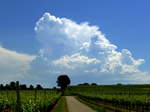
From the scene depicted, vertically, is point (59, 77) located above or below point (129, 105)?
above

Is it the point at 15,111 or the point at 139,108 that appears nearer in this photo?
the point at 15,111

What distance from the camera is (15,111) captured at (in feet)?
62.1

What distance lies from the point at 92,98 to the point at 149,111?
46.3 meters

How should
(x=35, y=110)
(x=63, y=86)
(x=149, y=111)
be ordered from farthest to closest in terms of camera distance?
(x=63, y=86)
(x=149, y=111)
(x=35, y=110)

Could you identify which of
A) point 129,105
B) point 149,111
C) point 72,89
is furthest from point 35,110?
point 72,89

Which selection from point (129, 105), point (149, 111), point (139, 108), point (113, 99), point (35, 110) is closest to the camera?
point (35, 110)

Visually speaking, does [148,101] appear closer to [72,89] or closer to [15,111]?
[15,111]

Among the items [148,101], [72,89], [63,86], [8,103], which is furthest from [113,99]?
[63,86]

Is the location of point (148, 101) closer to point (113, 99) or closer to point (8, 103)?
point (113, 99)

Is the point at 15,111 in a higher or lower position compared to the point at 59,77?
lower

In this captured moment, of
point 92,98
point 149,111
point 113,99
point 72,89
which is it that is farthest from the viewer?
point 72,89

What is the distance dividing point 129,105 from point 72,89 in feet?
411

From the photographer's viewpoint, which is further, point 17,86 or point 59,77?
point 59,77

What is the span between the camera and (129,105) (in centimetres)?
5562
